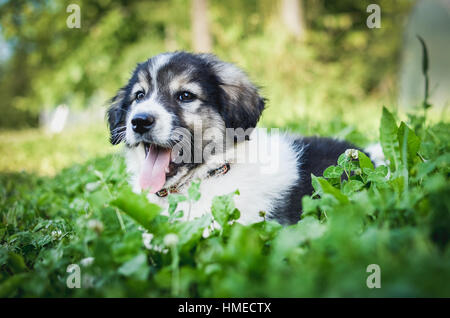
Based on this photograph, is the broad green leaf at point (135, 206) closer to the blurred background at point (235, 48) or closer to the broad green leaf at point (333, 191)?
the broad green leaf at point (333, 191)

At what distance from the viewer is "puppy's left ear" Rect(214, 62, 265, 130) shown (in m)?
2.71

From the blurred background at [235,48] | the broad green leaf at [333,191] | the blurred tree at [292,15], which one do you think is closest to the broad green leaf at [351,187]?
the broad green leaf at [333,191]

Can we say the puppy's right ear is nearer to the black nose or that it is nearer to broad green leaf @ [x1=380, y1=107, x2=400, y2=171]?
the black nose

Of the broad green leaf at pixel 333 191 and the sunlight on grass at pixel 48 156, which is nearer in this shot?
the broad green leaf at pixel 333 191

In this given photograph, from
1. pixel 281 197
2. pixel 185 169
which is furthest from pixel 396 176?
pixel 185 169

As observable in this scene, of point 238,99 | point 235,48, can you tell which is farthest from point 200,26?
point 238,99

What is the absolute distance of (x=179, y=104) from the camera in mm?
2658

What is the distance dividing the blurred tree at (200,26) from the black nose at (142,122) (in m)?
7.98

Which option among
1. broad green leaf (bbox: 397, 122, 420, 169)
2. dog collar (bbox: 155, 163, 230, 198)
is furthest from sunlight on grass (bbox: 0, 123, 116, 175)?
broad green leaf (bbox: 397, 122, 420, 169)

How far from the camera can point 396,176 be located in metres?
1.76

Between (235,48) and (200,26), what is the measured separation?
5.95ft

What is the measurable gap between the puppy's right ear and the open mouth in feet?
1.30

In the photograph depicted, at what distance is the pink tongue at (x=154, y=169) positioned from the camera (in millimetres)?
2508
